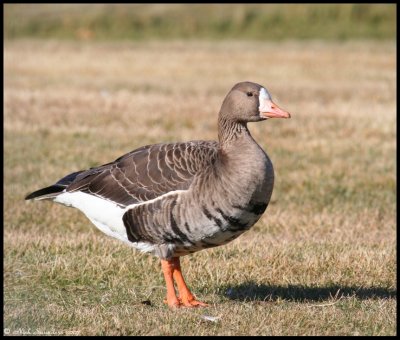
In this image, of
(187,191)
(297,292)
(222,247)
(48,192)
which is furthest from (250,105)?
(222,247)

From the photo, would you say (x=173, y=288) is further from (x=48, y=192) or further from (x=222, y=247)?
(x=222, y=247)

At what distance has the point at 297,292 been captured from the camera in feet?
25.5

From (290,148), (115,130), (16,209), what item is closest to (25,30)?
(115,130)

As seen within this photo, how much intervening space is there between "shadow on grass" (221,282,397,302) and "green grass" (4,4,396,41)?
104 feet

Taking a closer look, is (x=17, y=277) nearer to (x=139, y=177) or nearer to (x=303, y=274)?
(x=139, y=177)

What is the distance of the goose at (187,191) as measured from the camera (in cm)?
673

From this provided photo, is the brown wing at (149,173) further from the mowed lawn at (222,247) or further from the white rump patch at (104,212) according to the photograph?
the mowed lawn at (222,247)

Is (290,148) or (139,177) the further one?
(290,148)

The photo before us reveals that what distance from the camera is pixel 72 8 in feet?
153

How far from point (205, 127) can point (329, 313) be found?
10.6m

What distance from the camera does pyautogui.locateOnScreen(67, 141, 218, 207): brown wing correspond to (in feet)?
23.0

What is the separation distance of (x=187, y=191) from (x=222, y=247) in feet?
7.70

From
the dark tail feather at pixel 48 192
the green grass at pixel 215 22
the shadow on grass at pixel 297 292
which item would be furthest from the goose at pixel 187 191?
the green grass at pixel 215 22

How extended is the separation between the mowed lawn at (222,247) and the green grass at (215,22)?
516 inches
